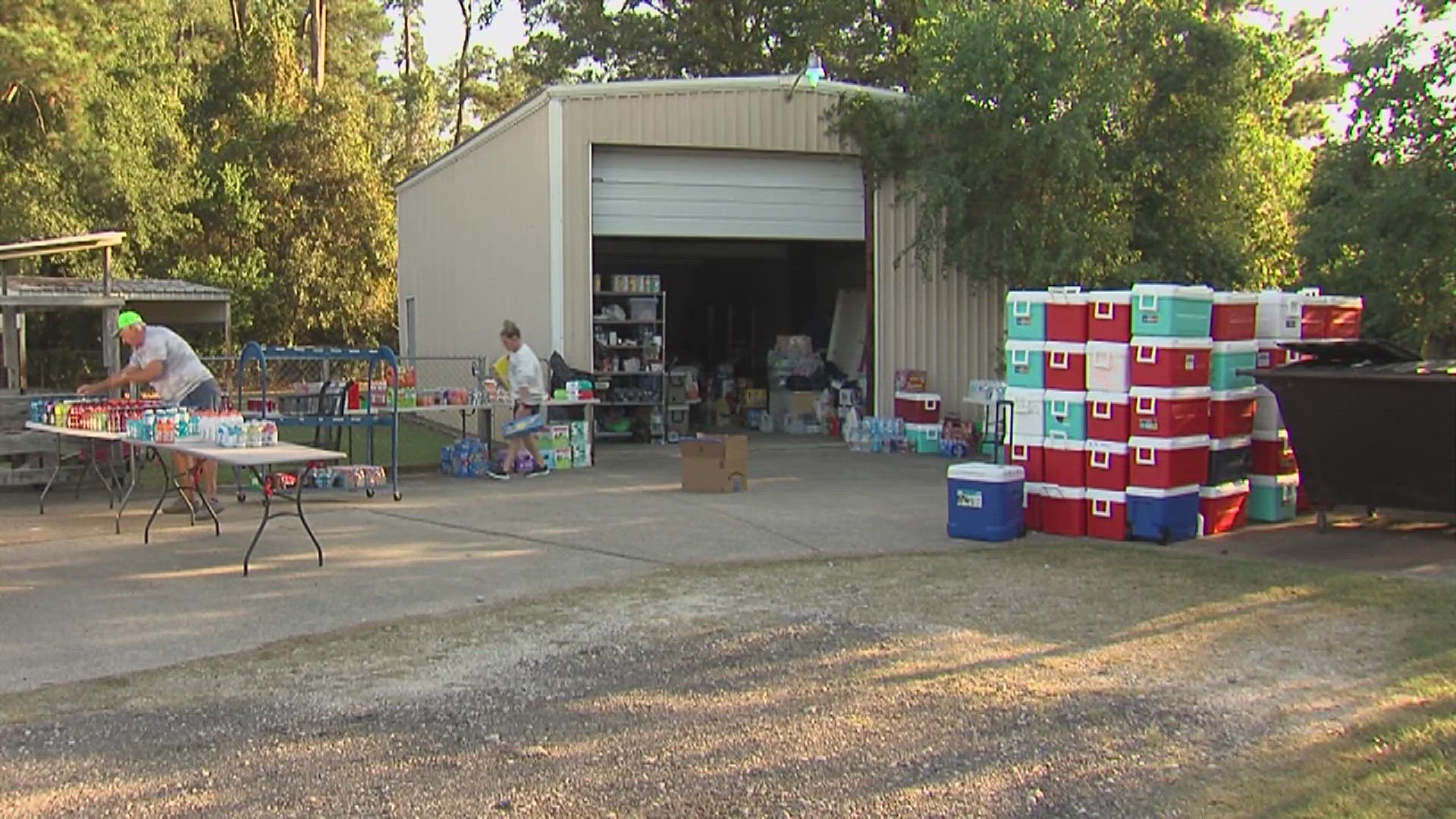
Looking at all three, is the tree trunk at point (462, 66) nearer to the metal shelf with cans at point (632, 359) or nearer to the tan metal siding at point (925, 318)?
the metal shelf with cans at point (632, 359)

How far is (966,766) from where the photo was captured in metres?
4.79

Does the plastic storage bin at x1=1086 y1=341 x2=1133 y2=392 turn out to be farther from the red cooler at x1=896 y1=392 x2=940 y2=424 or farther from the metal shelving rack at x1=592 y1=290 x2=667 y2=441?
the metal shelving rack at x1=592 y1=290 x2=667 y2=441

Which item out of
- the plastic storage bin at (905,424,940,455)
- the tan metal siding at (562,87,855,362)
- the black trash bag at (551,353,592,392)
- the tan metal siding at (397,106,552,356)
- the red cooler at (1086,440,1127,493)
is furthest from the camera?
the plastic storage bin at (905,424,940,455)

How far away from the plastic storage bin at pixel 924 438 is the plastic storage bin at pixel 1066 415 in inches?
269

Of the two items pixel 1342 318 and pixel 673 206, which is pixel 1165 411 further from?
pixel 673 206

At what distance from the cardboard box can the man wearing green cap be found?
451cm

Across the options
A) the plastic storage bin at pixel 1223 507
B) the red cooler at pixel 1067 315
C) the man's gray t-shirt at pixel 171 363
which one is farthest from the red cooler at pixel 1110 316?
the man's gray t-shirt at pixel 171 363

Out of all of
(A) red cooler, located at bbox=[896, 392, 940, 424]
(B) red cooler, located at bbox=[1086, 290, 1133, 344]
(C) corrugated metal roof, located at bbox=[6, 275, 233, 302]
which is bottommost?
(A) red cooler, located at bbox=[896, 392, 940, 424]

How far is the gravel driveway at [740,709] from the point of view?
4516 millimetres

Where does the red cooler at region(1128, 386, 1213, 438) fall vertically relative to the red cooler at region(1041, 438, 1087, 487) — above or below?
above

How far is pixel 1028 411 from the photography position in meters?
9.91

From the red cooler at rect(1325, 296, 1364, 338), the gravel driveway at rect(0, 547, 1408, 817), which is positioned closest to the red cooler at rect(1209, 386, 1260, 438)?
the red cooler at rect(1325, 296, 1364, 338)

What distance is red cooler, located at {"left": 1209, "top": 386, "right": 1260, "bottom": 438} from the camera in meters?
9.80

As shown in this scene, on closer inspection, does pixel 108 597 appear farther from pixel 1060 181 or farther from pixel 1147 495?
pixel 1060 181
